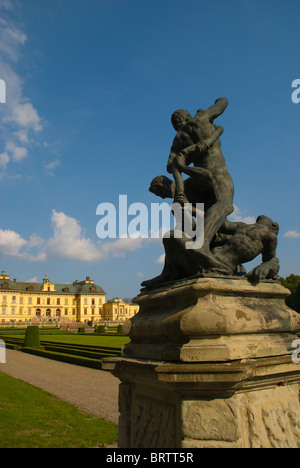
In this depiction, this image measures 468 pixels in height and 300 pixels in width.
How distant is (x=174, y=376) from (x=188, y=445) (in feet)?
1.35

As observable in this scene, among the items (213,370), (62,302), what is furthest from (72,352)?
Answer: (62,302)

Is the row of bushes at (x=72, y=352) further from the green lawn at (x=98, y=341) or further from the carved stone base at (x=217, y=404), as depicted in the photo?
the carved stone base at (x=217, y=404)

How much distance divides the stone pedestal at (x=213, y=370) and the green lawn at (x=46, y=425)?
364 cm

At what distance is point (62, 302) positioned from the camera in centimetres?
9275

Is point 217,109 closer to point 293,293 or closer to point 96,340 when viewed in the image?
point 96,340

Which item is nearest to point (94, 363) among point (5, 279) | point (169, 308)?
point (169, 308)

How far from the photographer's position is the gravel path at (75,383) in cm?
891

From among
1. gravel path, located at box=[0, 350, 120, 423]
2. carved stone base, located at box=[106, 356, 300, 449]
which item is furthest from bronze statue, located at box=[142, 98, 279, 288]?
gravel path, located at box=[0, 350, 120, 423]

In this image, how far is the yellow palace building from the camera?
3378 inches

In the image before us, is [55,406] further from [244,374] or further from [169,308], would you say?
[244,374]

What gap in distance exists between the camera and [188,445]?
7.25 feet

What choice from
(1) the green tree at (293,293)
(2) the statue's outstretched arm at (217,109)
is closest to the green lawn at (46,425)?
(2) the statue's outstretched arm at (217,109)

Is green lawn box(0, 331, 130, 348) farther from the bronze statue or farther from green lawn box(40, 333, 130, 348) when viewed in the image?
the bronze statue

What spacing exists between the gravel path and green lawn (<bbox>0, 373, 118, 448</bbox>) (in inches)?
18.4
